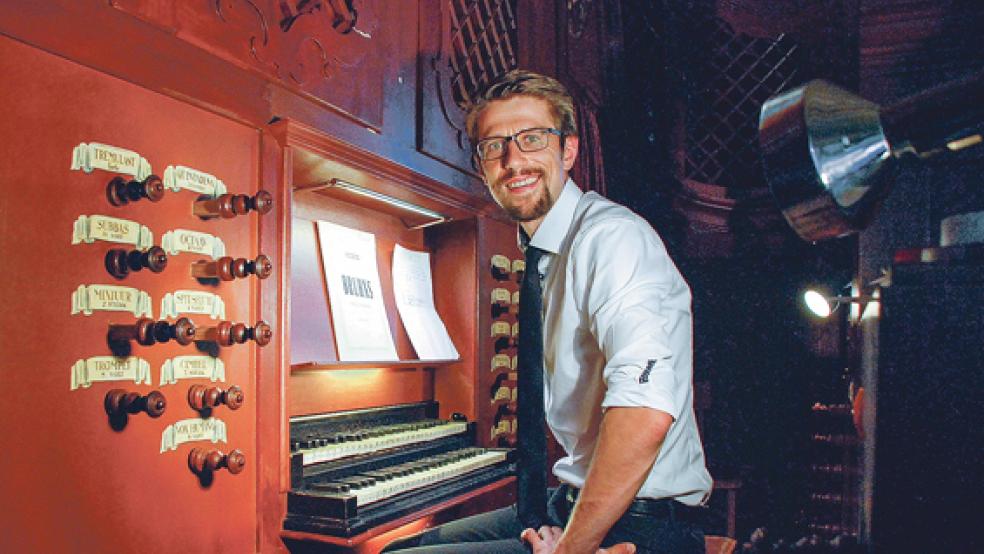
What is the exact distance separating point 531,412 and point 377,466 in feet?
2.68

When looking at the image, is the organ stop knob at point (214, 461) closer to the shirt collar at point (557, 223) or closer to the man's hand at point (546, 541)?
the man's hand at point (546, 541)

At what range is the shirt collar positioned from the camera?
193 centimetres

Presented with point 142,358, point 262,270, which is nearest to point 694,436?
point 262,270

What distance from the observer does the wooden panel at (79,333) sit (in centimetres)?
137

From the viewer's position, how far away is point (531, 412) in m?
1.87

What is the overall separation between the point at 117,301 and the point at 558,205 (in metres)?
1.19

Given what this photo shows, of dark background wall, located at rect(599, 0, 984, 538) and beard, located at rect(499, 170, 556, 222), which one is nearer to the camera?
beard, located at rect(499, 170, 556, 222)

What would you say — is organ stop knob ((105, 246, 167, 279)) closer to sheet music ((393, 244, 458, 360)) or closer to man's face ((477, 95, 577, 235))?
man's face ((477, 95, 577, 235))

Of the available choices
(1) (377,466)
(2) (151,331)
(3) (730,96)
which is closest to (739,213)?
(3) (730,96)

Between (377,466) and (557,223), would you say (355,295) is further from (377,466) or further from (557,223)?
(557,223)

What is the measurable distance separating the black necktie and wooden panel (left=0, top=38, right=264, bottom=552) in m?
0.81

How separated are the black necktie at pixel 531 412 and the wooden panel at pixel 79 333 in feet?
2.66

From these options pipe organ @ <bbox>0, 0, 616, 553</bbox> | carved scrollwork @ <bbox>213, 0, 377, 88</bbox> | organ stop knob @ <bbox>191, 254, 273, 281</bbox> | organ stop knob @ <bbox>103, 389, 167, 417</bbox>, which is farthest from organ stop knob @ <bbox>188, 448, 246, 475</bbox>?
carved scrollwork @ <bbox>213, 0, 377, 88</bbox>

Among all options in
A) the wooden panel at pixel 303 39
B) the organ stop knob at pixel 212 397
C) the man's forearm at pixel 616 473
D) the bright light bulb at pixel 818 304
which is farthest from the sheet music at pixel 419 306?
the bright light bulb at pixel 818 304
